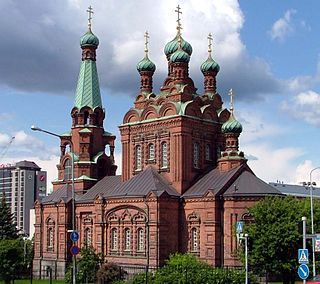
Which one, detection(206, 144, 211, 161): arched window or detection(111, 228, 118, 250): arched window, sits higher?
detection(206, 144, 211, 161): arched window

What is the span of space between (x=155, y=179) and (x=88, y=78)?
1895 cm

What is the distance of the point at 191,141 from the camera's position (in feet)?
201

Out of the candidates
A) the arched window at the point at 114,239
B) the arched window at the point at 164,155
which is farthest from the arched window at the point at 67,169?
the arched window at the point at 164,155

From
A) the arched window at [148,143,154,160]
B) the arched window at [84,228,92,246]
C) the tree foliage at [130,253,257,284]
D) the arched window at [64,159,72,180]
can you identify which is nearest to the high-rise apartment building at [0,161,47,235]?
the arched window at [64,159,72,180]

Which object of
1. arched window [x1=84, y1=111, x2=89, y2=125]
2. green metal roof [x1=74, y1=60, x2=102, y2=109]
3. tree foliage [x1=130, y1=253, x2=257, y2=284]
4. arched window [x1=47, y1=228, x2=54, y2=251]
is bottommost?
tree foliage [x1=130, y1=253, x2=257, y2=284]

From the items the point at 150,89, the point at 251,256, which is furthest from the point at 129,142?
the point at 251,256

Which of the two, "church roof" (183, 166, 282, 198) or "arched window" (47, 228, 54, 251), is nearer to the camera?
"church roof" (183, 166, 282, 198)

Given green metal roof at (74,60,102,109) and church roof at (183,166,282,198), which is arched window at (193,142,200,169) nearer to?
church roof at (183,166,282,198)

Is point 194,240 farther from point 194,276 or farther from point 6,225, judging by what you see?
point 6,225

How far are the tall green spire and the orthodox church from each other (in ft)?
0.38

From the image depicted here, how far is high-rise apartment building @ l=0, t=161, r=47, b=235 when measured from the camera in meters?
176

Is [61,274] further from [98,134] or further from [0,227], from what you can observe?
[0,227]

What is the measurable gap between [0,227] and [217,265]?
130 feet

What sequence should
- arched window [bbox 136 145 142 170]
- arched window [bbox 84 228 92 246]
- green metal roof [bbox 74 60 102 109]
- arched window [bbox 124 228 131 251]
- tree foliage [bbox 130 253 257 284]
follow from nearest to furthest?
tree foliage [bbox 130 253 257 284], arched window [bbox 124 228 131 251], arched window [bbox 136 145 142 170], arched window [bbox 84 228 92 246], green metal roof [bbox 74 60 102 109]
